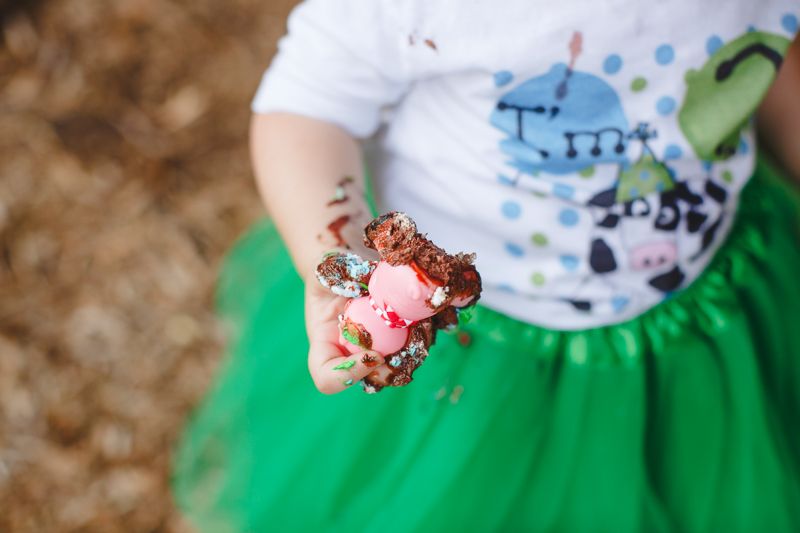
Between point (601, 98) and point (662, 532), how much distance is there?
530mm

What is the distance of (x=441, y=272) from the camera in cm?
38

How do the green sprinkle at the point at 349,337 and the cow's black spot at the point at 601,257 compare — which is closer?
the green sprinkle at the point at 349,337

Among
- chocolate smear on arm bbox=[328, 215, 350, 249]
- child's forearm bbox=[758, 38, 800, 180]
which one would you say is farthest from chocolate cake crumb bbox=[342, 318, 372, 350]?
child's forearm bbox=[758, 38, 800, 180]

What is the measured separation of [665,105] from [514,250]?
233mm

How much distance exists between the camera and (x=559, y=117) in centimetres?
60

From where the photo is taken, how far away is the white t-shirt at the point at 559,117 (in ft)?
1.87

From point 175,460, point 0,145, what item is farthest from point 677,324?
point 0,145

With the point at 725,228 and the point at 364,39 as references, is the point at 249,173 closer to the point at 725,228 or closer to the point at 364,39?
the point at 364,39

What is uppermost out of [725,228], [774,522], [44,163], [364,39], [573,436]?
[44,163]

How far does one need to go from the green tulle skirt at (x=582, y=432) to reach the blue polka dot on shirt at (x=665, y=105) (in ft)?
0.80

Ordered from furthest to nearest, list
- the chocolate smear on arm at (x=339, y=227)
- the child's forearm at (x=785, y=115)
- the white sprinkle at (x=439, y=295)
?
the child's forearm at (x=785, y=115)
the chocolate smear on arm at (x=339, y=227)
the white sprinkle at (x=439, y=295)

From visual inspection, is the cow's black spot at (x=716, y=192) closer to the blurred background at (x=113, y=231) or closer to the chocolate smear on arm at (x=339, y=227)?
the chocolate smear on arm at (x=339, y=227)

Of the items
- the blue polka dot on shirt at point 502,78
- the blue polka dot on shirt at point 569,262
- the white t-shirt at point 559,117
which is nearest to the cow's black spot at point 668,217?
the white t-shirt at point 559,117

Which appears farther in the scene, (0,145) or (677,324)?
(0,145)
